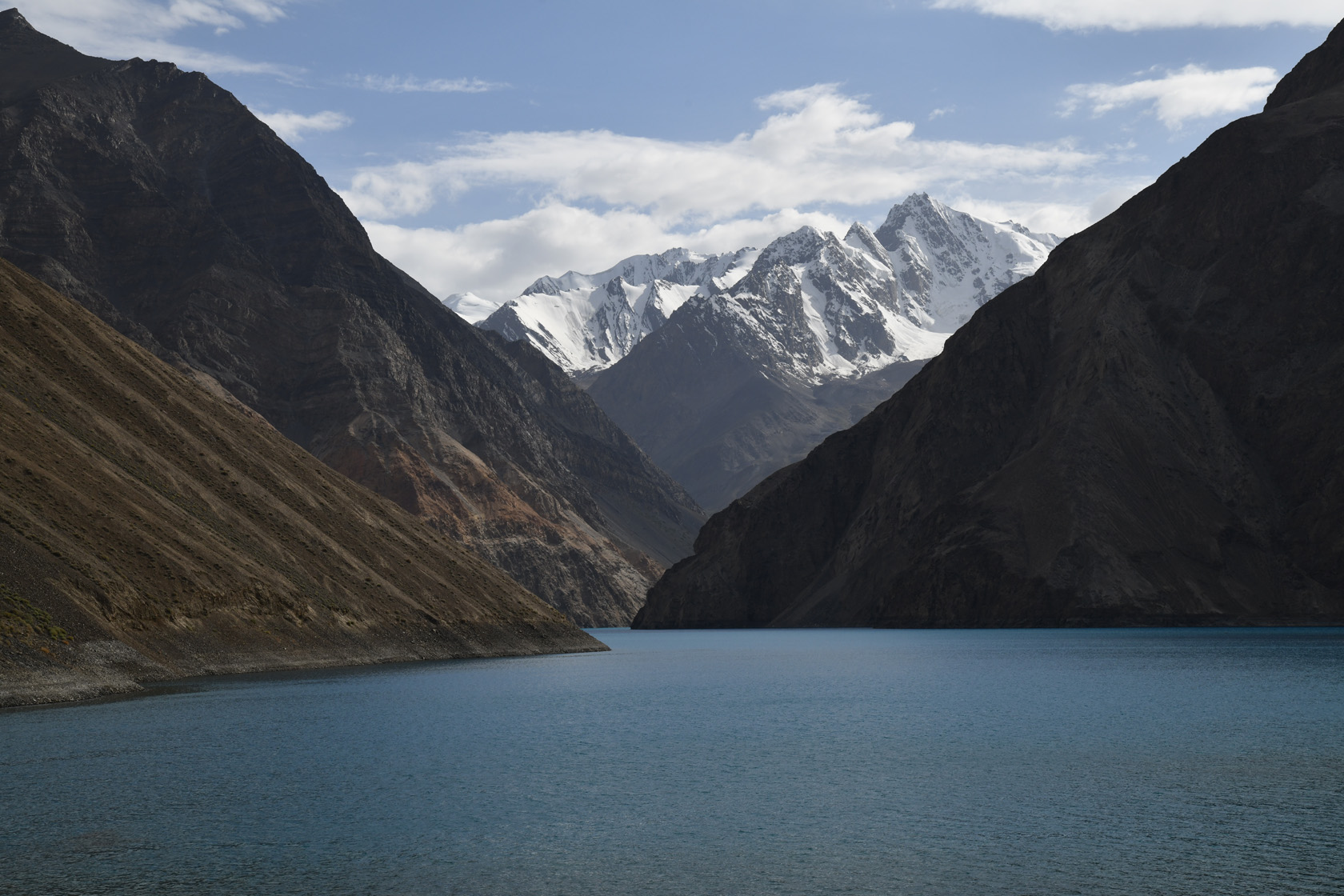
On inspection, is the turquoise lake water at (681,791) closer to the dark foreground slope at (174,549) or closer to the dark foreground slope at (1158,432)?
the dark foreground slope at (174,549)

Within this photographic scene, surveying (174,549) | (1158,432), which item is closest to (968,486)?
(1158,432)

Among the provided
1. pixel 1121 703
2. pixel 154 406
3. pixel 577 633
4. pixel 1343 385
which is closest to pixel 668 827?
pixel 1121 703

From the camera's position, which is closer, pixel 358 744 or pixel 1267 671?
pixel 358 744

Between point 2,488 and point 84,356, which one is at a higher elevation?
point 84,356

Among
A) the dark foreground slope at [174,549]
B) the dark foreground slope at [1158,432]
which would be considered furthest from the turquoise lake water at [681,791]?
the dark foreground slope at [1158,432]

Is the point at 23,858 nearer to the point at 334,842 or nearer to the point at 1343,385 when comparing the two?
the point at 334,842

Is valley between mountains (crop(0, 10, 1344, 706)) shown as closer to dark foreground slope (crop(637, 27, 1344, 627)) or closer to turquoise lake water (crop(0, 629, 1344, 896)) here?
dark foreground slope (crop(637, 27, 1344, 627))
